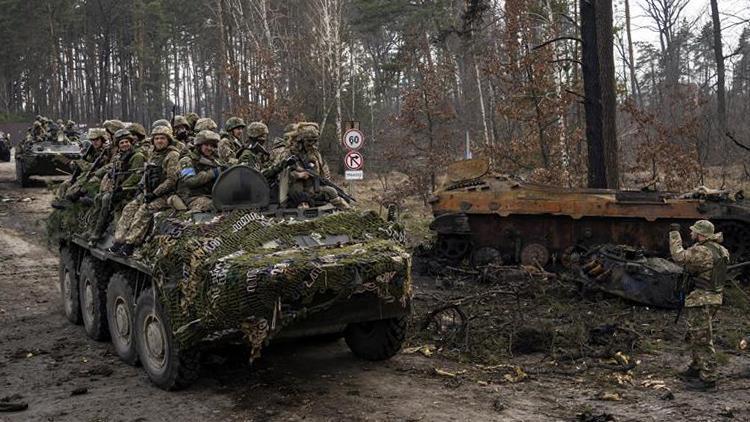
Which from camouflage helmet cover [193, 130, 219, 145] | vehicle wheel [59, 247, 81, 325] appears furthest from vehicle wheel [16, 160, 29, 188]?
camouflage helmet cover [193, 130, 219, 145]

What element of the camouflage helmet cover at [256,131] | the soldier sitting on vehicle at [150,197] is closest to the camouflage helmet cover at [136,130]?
the camouflage helmet cover at [256,131]

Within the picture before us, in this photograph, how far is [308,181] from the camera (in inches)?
316

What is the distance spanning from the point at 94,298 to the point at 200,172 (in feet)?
7.58

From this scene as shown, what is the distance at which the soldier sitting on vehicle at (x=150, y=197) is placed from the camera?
7.51 m

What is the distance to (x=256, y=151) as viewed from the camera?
30.1 ft

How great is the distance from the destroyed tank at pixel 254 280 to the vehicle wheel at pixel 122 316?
0.02 meters

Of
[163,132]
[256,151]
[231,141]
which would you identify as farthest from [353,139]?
[163,132]

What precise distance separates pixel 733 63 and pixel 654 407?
37638 millimetres

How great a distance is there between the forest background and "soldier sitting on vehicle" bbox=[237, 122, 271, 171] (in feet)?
10.1

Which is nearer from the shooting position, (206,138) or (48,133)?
(206,138)

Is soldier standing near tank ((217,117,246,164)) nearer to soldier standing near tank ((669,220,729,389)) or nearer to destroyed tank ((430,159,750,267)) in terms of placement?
destroyed tank ((430,159,750,267))

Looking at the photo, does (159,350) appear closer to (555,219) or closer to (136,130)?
(136,130)

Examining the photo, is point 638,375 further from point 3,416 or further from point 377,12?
point 377,12

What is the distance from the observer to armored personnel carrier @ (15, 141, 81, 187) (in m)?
20.7
